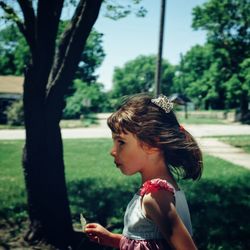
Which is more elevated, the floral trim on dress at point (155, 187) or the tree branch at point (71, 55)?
the tree branch at point (71, 55)

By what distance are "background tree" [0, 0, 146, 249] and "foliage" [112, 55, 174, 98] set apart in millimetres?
105394

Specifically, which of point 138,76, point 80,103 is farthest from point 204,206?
point 138,76

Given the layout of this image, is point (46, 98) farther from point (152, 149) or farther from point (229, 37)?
point (229, 37)

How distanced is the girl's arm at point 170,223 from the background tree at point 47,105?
3694mm

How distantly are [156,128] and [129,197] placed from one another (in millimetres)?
6157

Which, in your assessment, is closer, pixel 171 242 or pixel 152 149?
pixel 171 242

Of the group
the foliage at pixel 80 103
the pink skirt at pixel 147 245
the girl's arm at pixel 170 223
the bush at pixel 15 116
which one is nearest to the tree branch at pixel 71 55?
the pink skirt at pixel 147 245

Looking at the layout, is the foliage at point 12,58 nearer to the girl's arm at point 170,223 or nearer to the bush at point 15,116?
the bush at point 15,116

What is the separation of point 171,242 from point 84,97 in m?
47.8

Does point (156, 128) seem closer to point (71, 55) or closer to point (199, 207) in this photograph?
Answer: point (71, 55)

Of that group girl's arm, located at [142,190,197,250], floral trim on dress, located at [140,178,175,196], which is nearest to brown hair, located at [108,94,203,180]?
floral trim on dress, located at [140,178,175,196]

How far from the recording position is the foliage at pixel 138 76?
370 feet

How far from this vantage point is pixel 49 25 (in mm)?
4930

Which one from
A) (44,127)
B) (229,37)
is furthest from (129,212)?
(229,37)
